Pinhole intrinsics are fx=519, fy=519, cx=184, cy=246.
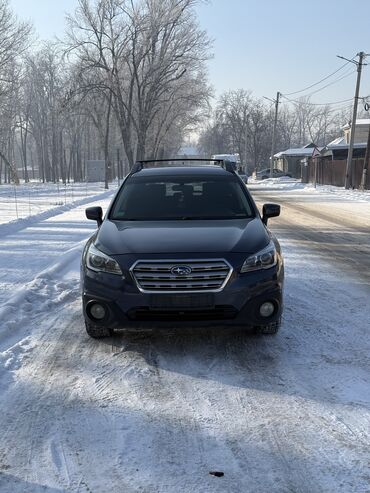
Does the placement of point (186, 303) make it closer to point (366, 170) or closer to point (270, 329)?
point (270, 329)

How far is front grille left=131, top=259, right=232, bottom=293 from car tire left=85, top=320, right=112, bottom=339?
75 centimetres

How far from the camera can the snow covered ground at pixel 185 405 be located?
9.12 feet

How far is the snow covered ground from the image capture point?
2.78m

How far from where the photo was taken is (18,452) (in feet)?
9.91

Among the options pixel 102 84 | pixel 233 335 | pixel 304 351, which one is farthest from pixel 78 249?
pixel 102 84

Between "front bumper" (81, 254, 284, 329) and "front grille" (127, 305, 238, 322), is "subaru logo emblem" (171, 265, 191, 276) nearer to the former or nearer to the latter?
"front bumper" (81, 254, 284, 329)

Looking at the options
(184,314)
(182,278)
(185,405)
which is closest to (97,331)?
(184,314)

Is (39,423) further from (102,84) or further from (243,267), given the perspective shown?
(102,84)

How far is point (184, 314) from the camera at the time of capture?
14.2 ft

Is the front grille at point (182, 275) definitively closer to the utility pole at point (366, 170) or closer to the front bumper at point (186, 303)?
the front bumper at point (186, 303)

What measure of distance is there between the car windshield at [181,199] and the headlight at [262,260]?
927mm

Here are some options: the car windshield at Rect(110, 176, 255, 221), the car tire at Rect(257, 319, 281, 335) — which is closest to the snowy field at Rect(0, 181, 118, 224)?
the car windshield at Rect(110, 176, 255, 221)

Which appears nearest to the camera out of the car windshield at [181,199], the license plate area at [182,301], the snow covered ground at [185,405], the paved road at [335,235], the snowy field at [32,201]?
the snow covered ground at [185,405]

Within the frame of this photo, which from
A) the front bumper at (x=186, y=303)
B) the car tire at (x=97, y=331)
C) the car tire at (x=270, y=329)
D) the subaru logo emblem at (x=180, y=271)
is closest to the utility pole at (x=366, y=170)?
the car tire at (x=270, y=329)
